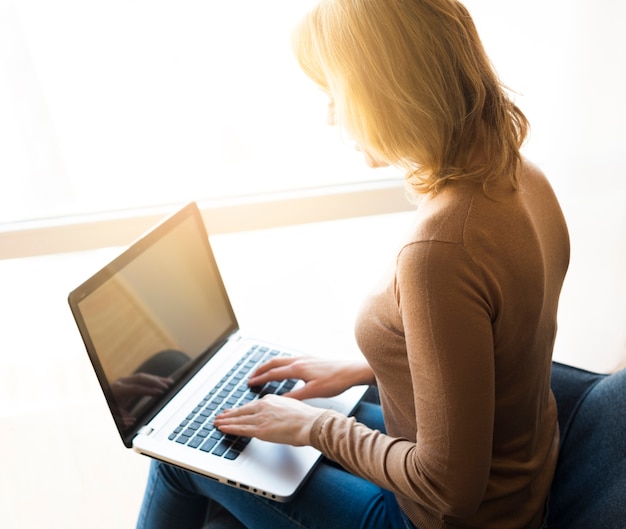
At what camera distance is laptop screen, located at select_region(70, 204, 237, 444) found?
3.11 feet

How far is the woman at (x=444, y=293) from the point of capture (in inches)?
27.6

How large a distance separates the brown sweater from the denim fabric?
4cm

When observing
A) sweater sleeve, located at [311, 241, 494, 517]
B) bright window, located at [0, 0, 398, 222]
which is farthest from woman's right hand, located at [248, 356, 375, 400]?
bright window, located at [0, 0, 398, 222]

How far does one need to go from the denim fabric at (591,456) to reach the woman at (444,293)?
0.04 meters

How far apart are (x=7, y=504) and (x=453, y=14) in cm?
147

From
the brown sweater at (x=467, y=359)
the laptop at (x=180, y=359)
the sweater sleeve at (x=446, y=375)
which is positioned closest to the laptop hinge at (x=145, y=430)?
the laptop at (x=180, y=359)

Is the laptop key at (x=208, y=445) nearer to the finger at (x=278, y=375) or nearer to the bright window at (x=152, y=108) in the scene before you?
the finger at (x=278, y=375)

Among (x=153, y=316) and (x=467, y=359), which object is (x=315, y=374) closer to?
(x=153, y=316)

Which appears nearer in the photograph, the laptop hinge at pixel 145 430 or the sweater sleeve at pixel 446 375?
the sweater sleeve at pixel 446 375

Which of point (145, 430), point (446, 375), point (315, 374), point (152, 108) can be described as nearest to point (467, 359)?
point (446, 375)

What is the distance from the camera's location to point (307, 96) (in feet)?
4.48

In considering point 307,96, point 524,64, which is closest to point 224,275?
point 307,96

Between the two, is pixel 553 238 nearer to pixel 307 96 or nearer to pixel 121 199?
pixel 307 96

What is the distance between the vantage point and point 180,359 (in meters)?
1.10
